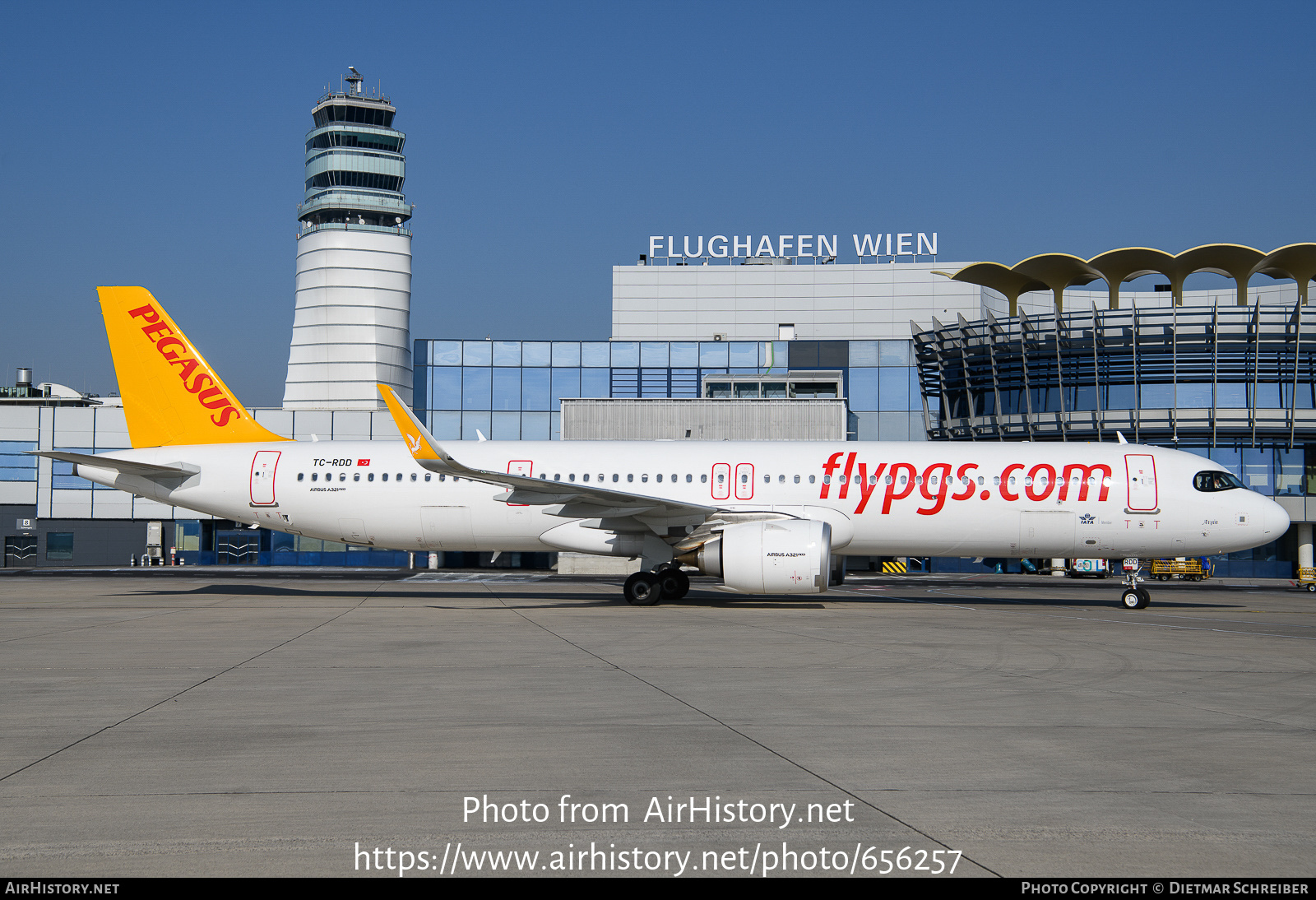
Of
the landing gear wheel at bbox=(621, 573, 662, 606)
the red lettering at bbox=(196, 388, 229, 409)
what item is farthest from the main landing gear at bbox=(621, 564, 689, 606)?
the red lettering at bbox=(196, 388, 229, 409)

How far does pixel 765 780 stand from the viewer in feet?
22.3

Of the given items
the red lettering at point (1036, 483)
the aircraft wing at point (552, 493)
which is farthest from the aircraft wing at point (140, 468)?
the red lettering at point (1036, 483)

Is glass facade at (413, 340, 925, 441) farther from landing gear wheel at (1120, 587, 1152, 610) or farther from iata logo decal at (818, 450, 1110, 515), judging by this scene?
iata logo decal at (818, 450, 1110, 515)

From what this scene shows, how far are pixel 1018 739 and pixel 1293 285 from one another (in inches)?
3019

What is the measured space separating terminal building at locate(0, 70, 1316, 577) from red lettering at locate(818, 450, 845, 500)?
21.5m

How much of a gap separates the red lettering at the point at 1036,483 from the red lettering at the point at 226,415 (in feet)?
63.3

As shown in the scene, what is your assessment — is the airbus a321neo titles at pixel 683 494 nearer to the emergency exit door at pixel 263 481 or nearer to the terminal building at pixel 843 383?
the emergency exit door at pixel 263 481

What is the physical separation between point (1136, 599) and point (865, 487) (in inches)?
265

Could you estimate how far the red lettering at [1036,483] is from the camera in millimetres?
22797

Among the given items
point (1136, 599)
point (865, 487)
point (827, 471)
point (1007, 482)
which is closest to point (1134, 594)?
point (1136, 599)

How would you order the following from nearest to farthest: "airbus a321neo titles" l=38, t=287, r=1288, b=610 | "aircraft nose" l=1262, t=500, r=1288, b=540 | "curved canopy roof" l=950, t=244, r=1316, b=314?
"airbus a321neo titles" l=38, t=287, r=1288, b=610
"aircraft nose" l=1262, t=500, r=1288, b=540
"curved canopy roof" l=950, t=244, r=1316, b=314

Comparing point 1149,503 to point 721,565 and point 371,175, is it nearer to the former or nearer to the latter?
point 721,565

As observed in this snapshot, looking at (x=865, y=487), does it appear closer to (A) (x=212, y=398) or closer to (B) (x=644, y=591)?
(B) (x=644, y=591)

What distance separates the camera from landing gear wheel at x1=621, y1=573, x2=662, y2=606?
22.9 meters
